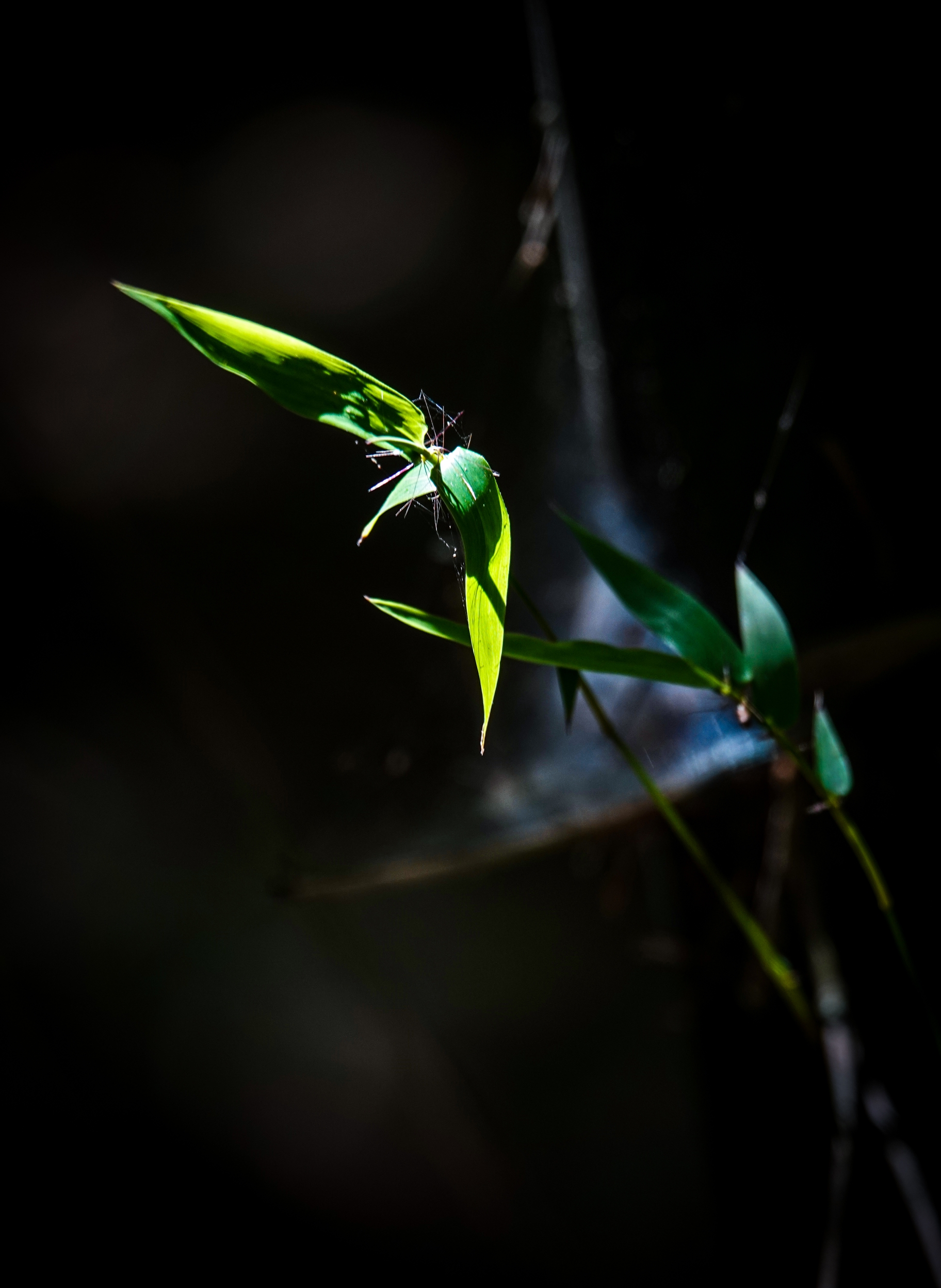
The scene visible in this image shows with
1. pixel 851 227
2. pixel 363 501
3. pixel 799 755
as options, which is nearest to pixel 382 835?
pixel 363 501

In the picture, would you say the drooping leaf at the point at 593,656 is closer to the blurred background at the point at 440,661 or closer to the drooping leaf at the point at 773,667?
the drooping leaf at the point at 773,667

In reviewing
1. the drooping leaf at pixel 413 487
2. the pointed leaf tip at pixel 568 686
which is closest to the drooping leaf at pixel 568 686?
the pointed leaf tip at pixel 568 686

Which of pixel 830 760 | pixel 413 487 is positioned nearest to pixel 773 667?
pixel 830 760

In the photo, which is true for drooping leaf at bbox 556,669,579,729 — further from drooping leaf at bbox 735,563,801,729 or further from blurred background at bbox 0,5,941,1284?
blurred background at bbox 0,5,941,1284

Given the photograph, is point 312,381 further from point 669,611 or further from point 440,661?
point 440,661

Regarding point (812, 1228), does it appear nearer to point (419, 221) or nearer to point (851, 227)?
point (851, 227)

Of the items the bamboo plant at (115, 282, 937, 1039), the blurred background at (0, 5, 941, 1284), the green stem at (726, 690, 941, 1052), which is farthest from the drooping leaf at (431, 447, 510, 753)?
the blurred background at (0, 5, 941, 1284)

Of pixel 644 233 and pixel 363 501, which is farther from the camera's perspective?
pixel 363 501
